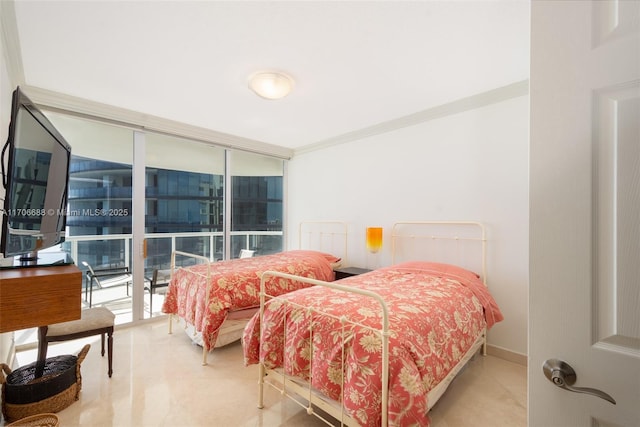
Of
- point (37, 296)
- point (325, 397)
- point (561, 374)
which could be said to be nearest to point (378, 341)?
point (325, 397)

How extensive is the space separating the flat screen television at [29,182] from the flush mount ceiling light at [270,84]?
1.43 metres

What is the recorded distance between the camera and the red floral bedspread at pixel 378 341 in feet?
4.22

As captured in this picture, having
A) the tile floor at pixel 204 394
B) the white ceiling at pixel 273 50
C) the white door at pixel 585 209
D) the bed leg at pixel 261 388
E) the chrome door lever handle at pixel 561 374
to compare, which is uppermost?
the white ceiling at pixel 273 50

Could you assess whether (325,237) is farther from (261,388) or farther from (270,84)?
(261,388)

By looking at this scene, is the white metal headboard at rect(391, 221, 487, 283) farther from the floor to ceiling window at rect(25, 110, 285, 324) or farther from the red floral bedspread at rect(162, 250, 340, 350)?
the floor to ceiling window at rect(25, 110, 285, 324)

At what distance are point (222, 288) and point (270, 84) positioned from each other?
186 centimetres

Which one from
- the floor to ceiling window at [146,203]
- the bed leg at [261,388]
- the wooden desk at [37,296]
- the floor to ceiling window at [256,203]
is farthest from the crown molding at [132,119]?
the bed leg at [261,388]

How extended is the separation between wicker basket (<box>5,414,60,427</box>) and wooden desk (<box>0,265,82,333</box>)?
88 cm

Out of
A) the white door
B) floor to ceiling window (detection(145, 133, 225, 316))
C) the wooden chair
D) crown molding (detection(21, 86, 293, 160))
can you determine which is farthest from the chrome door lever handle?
crown molding (detection(21, 86, 293, 160))

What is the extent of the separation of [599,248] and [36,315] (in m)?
1.80

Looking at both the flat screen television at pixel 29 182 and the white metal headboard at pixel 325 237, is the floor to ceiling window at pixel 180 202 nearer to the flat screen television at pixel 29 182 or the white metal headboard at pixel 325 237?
the white metal headboard at pixel 325 237

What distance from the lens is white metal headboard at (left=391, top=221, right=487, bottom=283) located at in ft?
9.14

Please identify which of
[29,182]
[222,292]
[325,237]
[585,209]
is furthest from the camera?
[325,237]

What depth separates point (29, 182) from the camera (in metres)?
1.29
